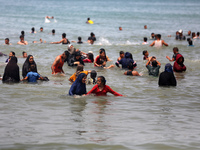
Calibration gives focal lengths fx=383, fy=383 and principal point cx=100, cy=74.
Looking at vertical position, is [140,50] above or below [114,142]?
above

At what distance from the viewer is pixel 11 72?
1341 cm

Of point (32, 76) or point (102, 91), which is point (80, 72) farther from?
point (32, 76)

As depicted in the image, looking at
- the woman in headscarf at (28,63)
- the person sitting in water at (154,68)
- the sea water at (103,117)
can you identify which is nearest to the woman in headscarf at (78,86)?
the sea water at (103,117)

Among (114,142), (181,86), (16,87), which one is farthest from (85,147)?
→ (181,86)

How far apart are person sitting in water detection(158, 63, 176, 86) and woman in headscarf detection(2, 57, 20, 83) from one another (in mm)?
5055

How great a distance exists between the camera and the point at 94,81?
13609mm

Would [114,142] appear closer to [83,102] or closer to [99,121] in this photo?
[99,121]

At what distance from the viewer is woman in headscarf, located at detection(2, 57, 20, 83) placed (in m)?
13.3

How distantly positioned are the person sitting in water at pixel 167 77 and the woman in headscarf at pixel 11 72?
505 centimetres

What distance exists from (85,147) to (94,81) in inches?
256

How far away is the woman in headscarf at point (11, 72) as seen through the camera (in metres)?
13.3

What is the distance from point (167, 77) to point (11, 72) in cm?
542

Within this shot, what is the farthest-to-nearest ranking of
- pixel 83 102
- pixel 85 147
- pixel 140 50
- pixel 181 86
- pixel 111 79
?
pixel 140 50, pixel 111 79, pixel 181 86, pixel 83 102, pixel 85 147

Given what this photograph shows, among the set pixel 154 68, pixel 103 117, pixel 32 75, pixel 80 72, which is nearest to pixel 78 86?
pixel 80 72
